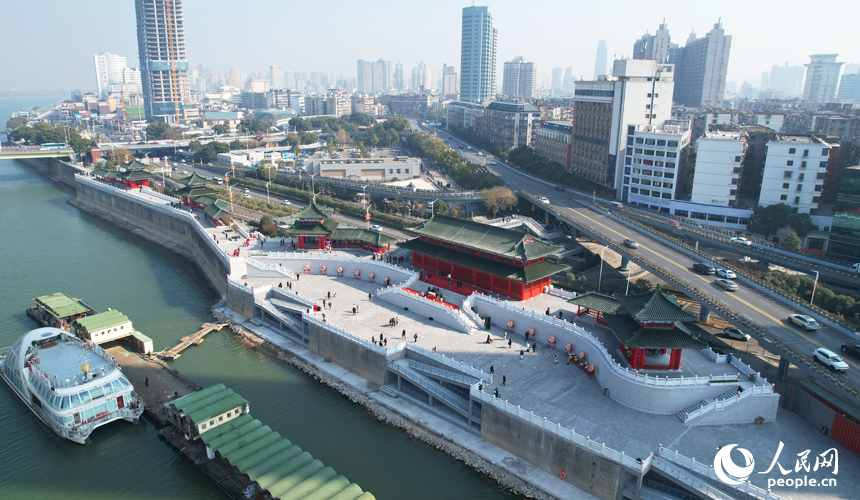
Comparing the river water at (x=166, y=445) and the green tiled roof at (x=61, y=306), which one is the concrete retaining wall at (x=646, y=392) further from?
the green tiled roof at (x=61, y=306)

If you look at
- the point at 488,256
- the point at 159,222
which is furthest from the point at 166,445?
the point at 159,222

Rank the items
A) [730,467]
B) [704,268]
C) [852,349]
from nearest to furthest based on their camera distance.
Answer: [730,467] < [852,349] < [704,268]

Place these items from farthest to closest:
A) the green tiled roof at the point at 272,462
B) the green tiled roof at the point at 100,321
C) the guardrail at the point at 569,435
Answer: the green tiled roof at the point at 100,321 < the guardrail at the point at 569,435 < the green tiled roof at the point at 272,462

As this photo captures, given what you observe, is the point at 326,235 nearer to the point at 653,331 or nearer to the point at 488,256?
the point at 488,256

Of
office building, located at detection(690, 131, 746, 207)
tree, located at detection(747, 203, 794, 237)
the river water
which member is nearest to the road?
office building, located at detection(690, 131, 746, 207)

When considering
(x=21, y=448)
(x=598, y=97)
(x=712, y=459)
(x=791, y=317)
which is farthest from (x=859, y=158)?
(x=21, y=448)

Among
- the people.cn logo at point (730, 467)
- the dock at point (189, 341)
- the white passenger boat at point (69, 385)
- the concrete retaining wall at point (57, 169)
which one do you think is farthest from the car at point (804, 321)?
the concrete retaining wall at point (57, 169)
